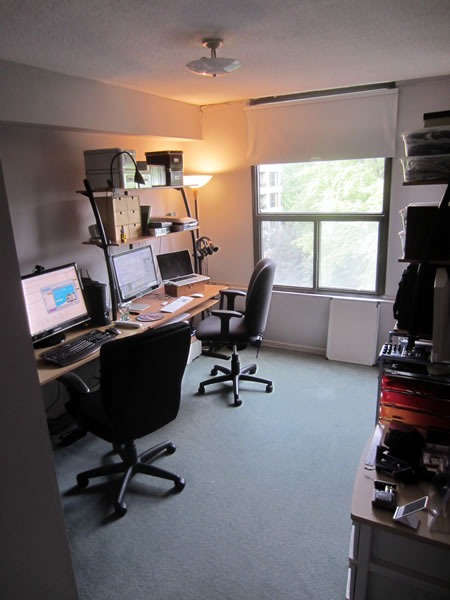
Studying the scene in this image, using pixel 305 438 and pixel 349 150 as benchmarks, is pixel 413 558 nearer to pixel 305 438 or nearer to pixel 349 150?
pixel 305 438

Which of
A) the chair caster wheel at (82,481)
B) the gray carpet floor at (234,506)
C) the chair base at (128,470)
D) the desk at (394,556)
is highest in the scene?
the desk at (394,556)

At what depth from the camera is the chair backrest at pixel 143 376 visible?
194cm

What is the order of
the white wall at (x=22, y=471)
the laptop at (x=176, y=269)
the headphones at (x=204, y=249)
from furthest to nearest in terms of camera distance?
the headphones at (x=204, y=249), the laptop at (x=176, y=269), the white wall at (x=22, y=471)

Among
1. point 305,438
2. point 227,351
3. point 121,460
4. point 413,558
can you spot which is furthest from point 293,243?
point 413,558

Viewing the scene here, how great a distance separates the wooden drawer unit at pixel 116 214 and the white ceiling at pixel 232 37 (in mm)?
788

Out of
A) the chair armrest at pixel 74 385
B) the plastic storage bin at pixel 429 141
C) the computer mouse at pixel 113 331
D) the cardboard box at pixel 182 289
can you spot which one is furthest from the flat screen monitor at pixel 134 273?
the plastic storage bin at pixel 429 141

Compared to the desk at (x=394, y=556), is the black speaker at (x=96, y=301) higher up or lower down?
higher up

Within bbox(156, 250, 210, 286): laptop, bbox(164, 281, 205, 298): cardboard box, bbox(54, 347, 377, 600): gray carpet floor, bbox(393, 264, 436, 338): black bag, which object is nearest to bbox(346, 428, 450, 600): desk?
bbox(54, 347, 377, 600): gray carpet floor

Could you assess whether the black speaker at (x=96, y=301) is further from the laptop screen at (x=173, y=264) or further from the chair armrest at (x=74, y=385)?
the laptop screen at (x=173, y=264)

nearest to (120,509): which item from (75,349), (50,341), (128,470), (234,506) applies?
(128,470)

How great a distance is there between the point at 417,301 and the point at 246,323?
1.53m

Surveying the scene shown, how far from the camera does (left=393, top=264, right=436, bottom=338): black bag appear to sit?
6.19ft

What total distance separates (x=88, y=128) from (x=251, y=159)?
166cm

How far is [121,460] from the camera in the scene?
265cm
